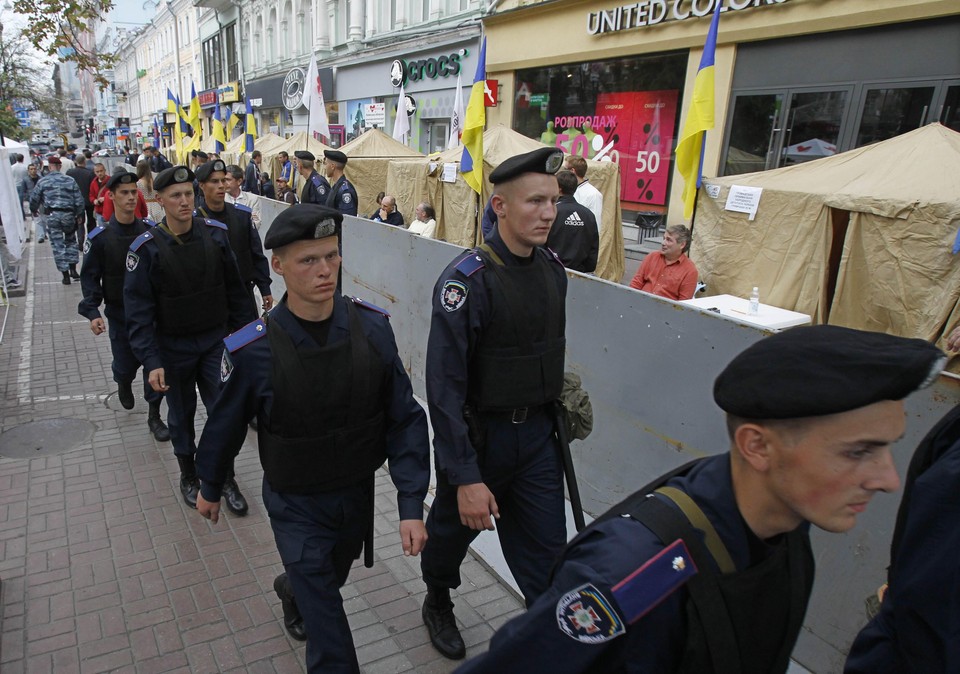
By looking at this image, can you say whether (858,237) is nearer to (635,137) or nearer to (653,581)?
(653,581)

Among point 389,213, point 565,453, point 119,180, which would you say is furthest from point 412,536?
point 389,213

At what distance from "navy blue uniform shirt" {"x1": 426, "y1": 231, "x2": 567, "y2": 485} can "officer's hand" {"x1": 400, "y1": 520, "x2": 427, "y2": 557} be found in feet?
0.75

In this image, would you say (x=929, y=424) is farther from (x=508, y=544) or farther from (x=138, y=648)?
(x=138, y=648)

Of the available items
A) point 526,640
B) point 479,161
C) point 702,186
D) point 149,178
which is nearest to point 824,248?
point 702,186

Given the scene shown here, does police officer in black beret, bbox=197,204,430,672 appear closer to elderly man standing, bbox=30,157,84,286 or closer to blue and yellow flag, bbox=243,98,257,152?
elderly man standing, bbox=30,157,84,286

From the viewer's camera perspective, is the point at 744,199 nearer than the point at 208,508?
No

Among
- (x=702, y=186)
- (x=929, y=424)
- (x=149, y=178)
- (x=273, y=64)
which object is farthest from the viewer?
(x=273, y=64)

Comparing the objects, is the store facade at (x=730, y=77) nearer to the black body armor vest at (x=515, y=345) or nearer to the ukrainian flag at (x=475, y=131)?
the ukrainian flag at (x=475, y=131)

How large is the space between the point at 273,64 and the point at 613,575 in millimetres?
37134

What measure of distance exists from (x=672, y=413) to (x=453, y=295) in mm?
1388

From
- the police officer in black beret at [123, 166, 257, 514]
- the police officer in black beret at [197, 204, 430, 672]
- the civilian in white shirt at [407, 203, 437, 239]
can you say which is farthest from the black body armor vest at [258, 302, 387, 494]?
the civilian in white shirt at [407, 203, 437, 239]

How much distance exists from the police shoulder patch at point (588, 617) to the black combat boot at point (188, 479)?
3967 mm

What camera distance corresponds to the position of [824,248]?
6.55 meters

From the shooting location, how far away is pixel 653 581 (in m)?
1.18
